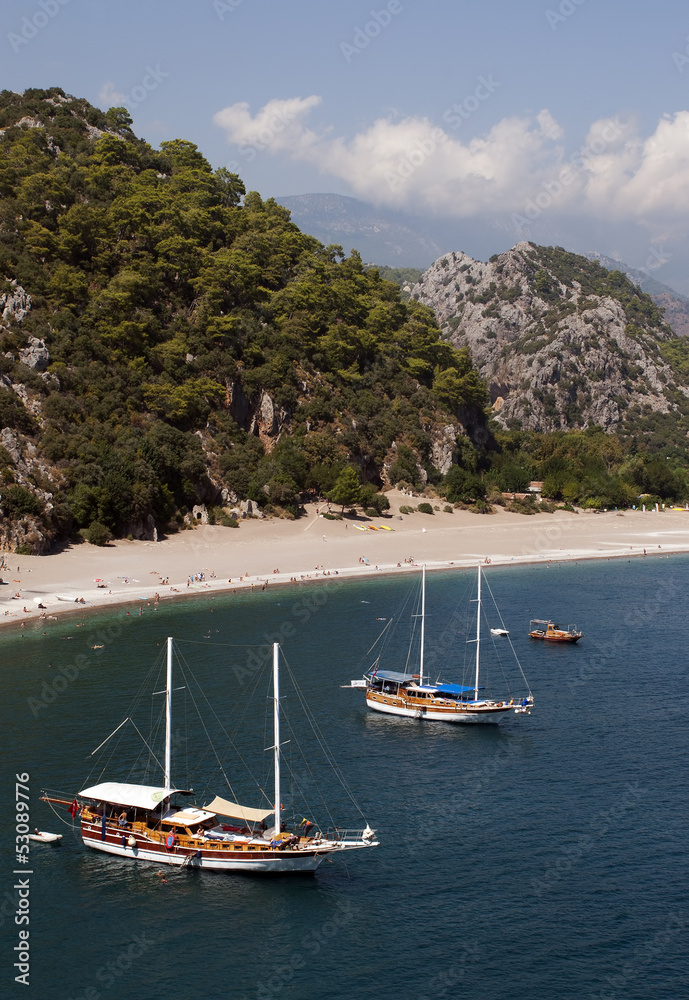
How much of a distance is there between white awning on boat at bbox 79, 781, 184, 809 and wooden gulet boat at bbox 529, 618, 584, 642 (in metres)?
38.3

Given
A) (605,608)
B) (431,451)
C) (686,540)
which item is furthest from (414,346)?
(605,608)

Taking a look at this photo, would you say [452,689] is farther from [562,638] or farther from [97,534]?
[97,534]

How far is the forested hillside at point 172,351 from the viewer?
306 ft

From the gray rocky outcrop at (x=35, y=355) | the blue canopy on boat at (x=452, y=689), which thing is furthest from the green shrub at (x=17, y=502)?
the blue canopy on boat at (x=452, y=689)

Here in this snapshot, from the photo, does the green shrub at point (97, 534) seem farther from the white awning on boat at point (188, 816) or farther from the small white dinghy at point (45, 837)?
the white awning on boat at point (188, 816)

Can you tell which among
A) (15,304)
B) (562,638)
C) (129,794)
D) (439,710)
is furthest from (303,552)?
(129,794)

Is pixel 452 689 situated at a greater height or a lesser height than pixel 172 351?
lesser

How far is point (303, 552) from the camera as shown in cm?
9544

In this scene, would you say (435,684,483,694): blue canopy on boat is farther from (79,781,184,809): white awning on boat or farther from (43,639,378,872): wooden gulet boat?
(79,781,184,809): white awning on boat

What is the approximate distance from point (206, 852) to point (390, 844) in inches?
281

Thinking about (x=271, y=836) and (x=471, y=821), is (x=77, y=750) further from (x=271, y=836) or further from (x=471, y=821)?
(x=471, y=821)

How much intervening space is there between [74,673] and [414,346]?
98.5m

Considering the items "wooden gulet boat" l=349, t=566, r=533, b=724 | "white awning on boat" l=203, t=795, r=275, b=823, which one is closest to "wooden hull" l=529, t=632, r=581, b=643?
"wooden gulet boat" l=349, t=566, r=533, b=724

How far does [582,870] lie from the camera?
33844mm
